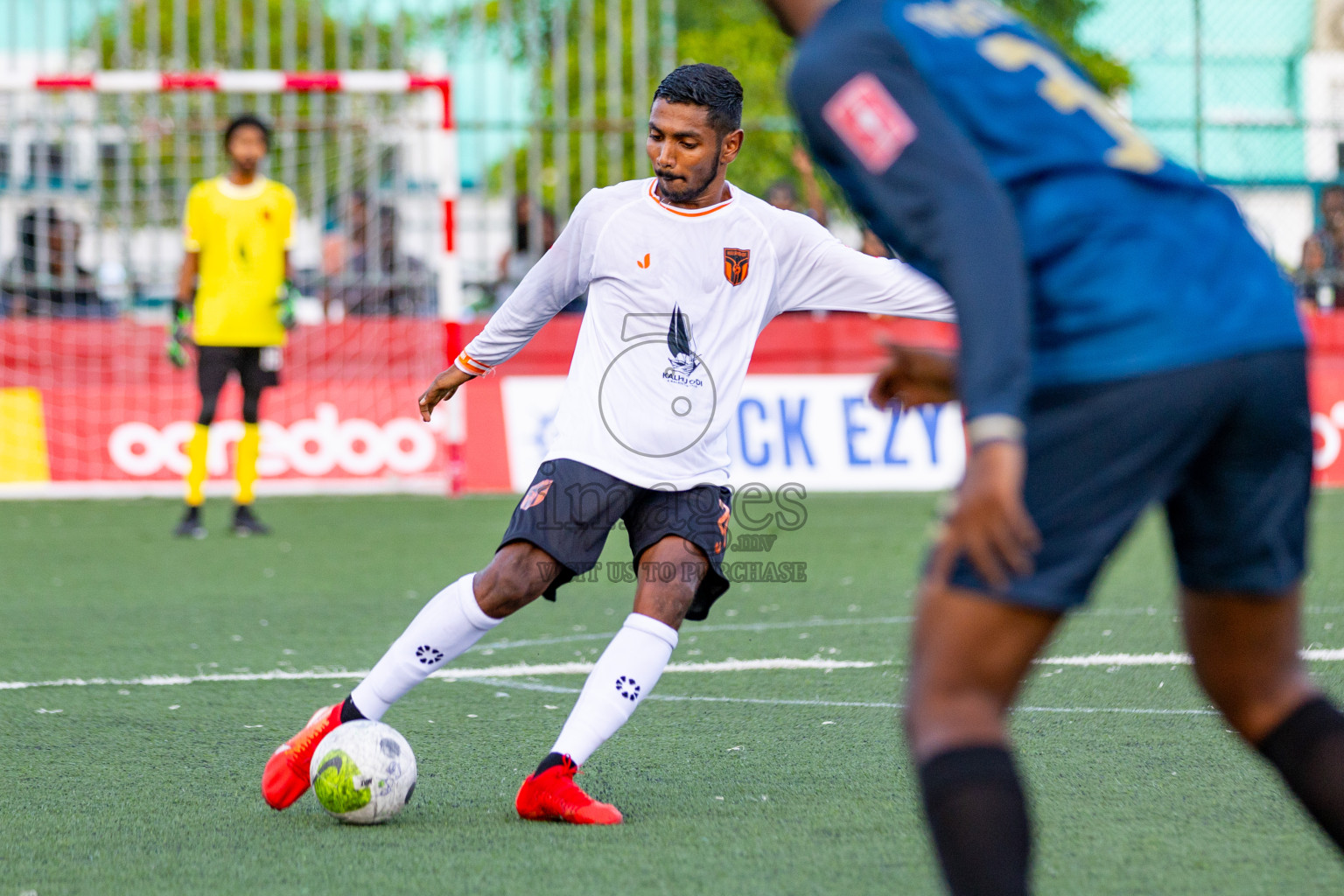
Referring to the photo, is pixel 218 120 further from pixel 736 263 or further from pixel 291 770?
pixel 291 770

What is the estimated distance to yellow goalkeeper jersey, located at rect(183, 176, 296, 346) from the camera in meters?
10.2

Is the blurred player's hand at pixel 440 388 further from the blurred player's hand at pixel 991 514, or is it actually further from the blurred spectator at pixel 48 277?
the blurred spectator at pixel 48 277

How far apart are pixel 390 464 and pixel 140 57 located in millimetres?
8572

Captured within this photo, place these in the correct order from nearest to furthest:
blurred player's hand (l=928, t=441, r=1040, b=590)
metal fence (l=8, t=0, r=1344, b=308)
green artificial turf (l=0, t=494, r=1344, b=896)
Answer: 1. blurred player's hand (l=928, t=441, r=1040, b=590)
2. green artificial turf (l=0, t=494, r=1344, b=896)
3. metal fence (l=8, t=0, r=1344, b=308)

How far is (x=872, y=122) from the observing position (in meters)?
2.22

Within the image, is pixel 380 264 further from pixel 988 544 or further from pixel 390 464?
pixel 988 544

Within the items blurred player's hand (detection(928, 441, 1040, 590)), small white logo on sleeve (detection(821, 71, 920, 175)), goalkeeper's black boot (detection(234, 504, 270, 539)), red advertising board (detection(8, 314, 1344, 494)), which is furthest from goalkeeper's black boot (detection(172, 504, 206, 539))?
blurred player's hand (detection(928, 441, 1040, 590))

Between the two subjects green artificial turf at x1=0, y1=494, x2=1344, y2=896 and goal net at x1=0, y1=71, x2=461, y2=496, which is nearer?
green artificial turf at x1=0, y1=494, x2=1344, y2=896

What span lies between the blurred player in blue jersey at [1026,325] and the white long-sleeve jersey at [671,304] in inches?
64.9

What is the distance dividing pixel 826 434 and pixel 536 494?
8332 mm

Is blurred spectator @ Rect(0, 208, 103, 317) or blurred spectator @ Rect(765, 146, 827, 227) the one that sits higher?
blurred spectator @ Rect(765, 146, 827, 227)

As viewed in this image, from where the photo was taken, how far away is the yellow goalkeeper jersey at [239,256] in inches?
402

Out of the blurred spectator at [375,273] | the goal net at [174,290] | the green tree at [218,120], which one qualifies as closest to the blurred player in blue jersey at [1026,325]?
the goal net at [174,290]

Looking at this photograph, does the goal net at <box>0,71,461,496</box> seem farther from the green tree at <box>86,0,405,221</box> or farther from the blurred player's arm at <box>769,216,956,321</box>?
the blurred player's arm at <box>769,216,956,321</box>
